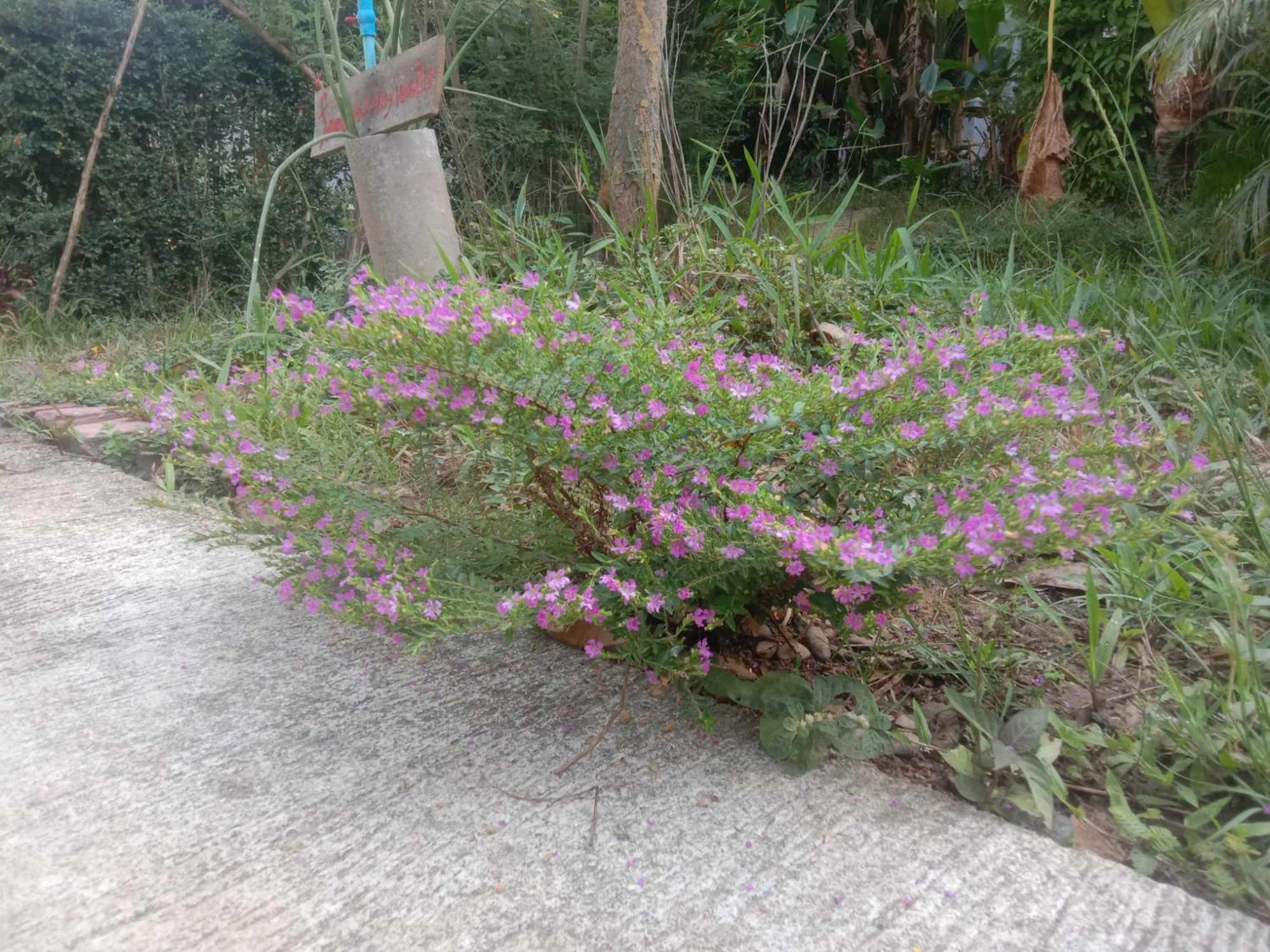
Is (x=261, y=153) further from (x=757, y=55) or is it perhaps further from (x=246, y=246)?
(x=757, y=55)

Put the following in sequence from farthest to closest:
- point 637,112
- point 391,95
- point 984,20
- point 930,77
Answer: point 930,77, point 984,20, point 637,112, point 391,95

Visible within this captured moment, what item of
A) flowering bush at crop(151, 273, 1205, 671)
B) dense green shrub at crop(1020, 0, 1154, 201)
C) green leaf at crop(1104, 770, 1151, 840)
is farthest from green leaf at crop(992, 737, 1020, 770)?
dense green shrub at crop(1020, 0, 1154, 201)

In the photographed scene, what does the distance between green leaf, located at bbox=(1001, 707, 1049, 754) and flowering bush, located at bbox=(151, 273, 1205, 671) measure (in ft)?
0.81

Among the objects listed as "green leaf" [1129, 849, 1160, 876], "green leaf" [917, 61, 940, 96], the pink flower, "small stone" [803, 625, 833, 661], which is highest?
"green leaf" [917, 61, 940, 96]

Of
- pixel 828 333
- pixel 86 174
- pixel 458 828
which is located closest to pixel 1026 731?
pixel 458 828

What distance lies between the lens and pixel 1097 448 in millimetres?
1241

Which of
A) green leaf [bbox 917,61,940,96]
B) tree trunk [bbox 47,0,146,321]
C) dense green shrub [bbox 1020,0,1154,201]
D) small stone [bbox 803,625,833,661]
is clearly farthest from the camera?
green leaf [bbox 917,61,940,96]

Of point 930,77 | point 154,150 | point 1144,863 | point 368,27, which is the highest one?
point 930,77

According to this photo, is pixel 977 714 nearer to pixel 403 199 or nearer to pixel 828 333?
pixel 828 333

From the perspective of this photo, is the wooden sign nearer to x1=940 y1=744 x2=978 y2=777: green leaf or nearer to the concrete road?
the concrete road

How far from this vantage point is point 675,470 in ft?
4.31

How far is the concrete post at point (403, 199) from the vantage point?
2.67 metres

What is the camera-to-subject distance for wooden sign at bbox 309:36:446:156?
2.29 metres

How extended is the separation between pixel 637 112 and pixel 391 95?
4.00ft
